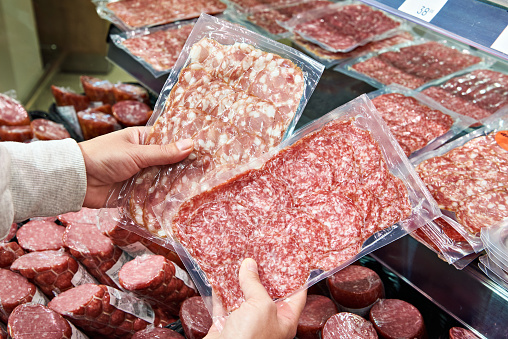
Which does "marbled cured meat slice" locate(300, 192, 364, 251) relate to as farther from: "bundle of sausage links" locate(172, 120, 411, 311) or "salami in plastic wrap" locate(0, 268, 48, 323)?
"salami in plastic wrap" locate(0, 268, 48, 323)

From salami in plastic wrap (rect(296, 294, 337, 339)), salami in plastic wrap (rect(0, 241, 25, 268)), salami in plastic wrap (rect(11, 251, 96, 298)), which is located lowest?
salami in plastic wrap (rect(0, 241, 25, 268))

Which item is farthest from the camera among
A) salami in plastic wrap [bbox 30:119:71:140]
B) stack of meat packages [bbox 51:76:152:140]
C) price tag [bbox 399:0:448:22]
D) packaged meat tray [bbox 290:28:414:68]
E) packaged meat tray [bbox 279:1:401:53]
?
packaged meat tray [bbox 279:1:401:53]

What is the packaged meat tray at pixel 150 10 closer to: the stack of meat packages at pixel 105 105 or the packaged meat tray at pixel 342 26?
the stack of meat packages at pixel 105 105

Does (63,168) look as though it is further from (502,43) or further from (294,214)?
(502,43)

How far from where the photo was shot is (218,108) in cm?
178

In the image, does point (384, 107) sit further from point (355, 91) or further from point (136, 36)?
point (136, 36)

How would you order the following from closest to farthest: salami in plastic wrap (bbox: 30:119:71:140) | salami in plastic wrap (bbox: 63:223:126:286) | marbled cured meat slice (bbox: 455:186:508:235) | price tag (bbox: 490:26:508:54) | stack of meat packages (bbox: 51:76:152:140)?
price tag (bbox: 490:26:508:54) < marbled cured meat slice (bbox: 455:186:508:235) < salami in plastic wrap (bbox: 63:223:126:286) < salami in plastic wrap (bbox: 30:119:71:140) < stack of meat packages (bbox: 51:76:152:140)

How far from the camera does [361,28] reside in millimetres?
3195

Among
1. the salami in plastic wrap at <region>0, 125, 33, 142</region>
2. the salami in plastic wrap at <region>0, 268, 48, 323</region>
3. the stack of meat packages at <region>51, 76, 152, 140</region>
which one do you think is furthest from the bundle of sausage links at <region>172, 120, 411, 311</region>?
the salami in plastic wrap at <region>0, 125, 33, 142</region>

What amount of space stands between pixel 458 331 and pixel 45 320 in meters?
1.52

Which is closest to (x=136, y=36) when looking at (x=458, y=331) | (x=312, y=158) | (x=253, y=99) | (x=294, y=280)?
(x=253, y=99)

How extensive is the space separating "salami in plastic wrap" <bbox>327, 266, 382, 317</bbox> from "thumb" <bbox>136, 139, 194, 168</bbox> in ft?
2.62

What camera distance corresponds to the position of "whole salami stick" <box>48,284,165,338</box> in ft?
5.66

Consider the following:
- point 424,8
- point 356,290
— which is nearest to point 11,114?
point 356,290
